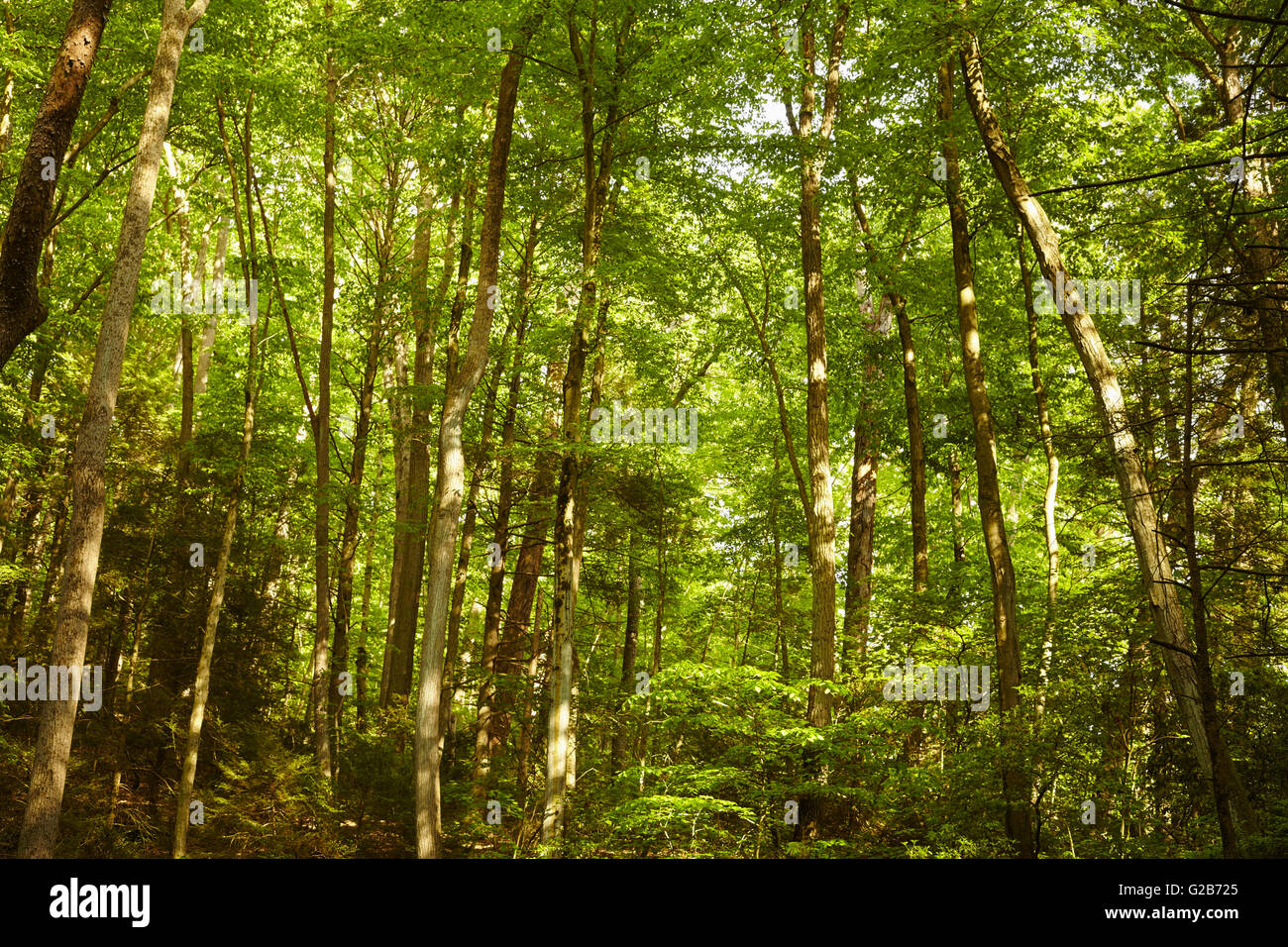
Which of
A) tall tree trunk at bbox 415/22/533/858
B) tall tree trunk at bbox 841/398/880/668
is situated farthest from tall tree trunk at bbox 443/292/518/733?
tall tree trunk at bbox 841/398/880/668

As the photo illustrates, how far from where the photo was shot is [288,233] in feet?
64.1

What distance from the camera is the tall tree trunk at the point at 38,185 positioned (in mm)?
7562

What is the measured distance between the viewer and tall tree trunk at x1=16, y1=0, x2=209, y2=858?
738cm

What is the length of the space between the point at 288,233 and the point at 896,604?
16.1 meters

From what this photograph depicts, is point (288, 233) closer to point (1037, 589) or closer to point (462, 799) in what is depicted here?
point (462, 799)
